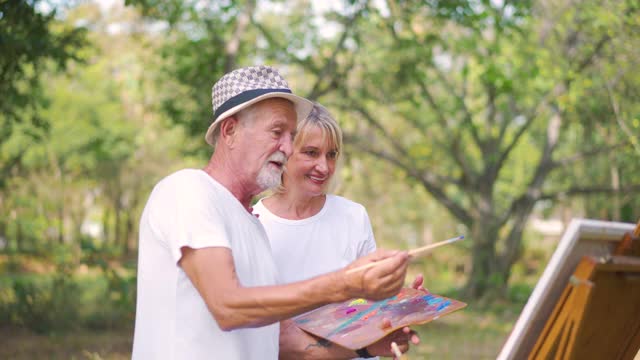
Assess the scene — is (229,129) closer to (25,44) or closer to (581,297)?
(581,297)

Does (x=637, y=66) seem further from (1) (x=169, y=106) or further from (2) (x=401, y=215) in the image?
(2) (x=401, y=215)

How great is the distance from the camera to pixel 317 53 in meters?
12.1

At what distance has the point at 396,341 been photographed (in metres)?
2.18

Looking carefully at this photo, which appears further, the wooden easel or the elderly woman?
the elderly woman

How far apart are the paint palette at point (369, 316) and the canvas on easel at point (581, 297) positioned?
1.75 ft

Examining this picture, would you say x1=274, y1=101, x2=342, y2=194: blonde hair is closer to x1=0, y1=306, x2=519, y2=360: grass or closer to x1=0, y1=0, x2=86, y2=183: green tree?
x1=0, y1=306, x2=519, y2=360: grass

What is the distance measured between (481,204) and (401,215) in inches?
407

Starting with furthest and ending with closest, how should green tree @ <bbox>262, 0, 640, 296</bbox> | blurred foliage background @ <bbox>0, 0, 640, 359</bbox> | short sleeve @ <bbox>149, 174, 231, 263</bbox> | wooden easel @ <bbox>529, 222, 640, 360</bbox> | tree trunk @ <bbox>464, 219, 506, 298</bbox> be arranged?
tree trunk @ <bbox>464, 219, 506, 298</bbox> < green tree @ <bbox>262, 0, 640, 296</bbox> < blurred foliage background @ <bbox>0, 0, 640, 359</bbox> < wooden easel @ <bbox>529, 222, 640, 360</bbox> < short sleeve @ <bbox>149, 174, 231, 263</bbox>

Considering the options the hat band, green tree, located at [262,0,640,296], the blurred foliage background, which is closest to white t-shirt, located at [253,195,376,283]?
the hat band

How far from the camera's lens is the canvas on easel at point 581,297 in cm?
257

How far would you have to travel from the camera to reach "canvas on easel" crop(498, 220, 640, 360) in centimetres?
257

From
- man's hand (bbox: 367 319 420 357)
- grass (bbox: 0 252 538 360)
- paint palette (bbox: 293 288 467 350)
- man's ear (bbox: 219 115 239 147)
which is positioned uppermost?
man's ear (bbox: 219 115 239 147)

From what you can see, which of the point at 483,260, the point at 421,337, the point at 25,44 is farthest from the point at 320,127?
the point at 483,260

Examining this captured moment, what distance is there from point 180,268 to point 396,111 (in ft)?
38.2
